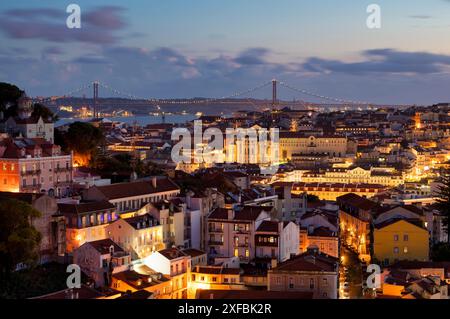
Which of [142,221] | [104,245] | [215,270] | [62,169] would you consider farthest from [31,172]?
[215,270]

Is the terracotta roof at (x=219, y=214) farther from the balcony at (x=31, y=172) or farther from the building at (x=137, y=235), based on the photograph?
the balcony at (x=31, y=172)

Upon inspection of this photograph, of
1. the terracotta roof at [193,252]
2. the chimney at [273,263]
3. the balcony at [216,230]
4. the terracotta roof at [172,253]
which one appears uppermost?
the balcony at [216,230]

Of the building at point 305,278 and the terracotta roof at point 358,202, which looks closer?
the building at point 305,278

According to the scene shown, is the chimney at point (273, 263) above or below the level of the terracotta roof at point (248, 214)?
below

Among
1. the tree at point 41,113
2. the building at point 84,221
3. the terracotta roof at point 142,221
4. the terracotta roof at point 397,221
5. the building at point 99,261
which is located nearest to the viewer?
the building at point 99,261

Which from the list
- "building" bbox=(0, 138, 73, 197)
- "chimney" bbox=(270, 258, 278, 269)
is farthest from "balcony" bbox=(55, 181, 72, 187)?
"chimney" bbox=(270, 258, 278, 269)

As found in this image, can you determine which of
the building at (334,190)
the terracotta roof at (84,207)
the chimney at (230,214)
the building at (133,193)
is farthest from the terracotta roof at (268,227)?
the building at (334,190)
